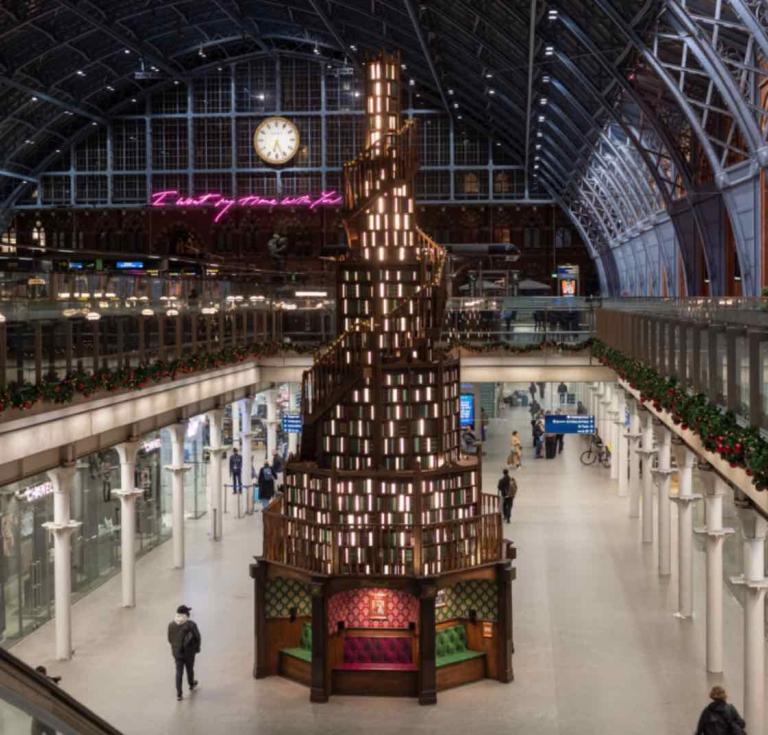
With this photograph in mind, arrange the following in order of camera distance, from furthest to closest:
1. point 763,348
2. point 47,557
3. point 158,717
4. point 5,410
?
1. point 47,557
2. point 158,717
3. point 5,410
4. point 763,348

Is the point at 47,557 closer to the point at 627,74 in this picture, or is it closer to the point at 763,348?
the point at 763,348

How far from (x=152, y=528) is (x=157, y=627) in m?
8.29

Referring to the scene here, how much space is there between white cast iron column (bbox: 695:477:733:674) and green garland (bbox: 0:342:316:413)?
9.40m

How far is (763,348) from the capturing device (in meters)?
12.4

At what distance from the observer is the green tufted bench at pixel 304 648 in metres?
19.1

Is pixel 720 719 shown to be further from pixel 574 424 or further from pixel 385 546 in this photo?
pixel 574 424

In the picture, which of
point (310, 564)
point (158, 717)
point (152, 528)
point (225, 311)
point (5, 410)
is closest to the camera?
point (5, 410)

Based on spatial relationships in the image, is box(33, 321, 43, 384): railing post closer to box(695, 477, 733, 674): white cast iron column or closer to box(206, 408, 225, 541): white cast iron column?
box(695, 477, 733, 674): white cast iron column

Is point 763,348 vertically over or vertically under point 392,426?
over

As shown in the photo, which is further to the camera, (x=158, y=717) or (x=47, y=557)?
(x=47, y=557)

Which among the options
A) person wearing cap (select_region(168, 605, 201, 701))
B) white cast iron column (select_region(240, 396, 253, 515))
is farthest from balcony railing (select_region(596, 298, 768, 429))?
white cast iron column (select_region(240, 396, 253, 515))

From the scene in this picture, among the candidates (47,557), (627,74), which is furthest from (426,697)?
(627,74)

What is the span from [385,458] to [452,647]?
10.2 ft

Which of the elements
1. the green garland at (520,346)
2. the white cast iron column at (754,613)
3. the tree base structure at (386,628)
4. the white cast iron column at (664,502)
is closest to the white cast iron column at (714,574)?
the white cast iron column at (754,613)
